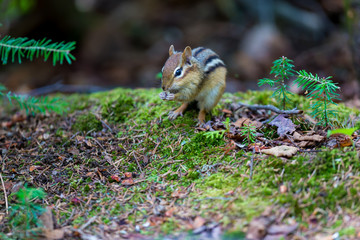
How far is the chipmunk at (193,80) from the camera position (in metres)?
3.63

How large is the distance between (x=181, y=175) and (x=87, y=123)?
4.92ft

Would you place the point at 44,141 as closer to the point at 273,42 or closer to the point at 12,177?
the point at 12,177

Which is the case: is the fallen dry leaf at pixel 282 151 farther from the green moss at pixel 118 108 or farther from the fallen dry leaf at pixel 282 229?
the green moss at pixel 118 108

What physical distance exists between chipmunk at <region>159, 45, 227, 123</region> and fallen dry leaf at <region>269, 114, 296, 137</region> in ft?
2.27

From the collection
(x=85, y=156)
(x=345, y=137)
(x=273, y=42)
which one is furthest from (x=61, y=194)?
(x=273, y=42)

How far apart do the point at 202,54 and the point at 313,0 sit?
765cm

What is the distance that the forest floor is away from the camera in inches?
94.9

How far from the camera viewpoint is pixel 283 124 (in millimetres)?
3332

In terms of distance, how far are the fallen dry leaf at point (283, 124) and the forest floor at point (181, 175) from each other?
0.07 ft

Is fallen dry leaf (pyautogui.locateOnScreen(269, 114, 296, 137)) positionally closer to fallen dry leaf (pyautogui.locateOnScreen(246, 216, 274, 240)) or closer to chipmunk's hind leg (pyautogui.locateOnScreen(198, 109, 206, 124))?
chipmunk's hind leg (pyautogui.locateOnScreen(198, 109, 206, 124))

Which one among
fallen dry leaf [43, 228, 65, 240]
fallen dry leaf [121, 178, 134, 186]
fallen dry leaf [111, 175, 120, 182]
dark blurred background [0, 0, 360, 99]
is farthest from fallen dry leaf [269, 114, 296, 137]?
dark blurred background [0, 0, 360, 99]

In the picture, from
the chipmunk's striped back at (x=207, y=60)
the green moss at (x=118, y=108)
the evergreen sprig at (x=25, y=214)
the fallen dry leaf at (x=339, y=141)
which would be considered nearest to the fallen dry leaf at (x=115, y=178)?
the evergreen sprig at (x=25, y=214)

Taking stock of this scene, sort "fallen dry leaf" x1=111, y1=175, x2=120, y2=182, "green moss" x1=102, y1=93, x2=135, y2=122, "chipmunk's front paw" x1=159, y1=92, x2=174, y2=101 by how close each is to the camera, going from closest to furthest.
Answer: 1. "fallen dry leaf" x1=111, y1=175, x2=120, y2=182
2. "chipmunk's front paw" x1=159, y1=92, x2=174, y2=101
3. "green moss" x1=102, y1=93, x2=135, y2=122

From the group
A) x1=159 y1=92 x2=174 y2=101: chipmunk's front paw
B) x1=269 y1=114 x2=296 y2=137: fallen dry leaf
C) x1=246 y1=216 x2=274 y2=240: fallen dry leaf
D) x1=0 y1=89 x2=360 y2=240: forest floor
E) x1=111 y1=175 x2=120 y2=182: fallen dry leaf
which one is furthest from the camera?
→ x1=159 y1=92 x2=174 y2=101: chipmunk's front paw
